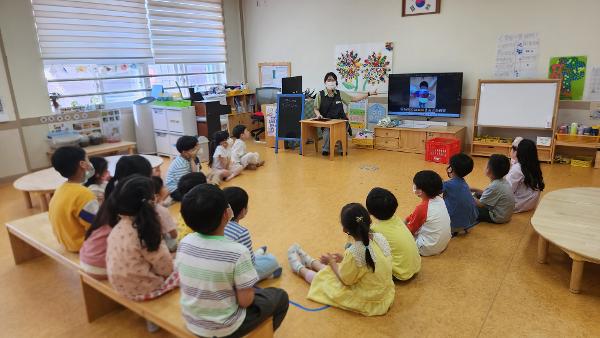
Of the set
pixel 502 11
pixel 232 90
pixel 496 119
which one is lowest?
pixel 496 119

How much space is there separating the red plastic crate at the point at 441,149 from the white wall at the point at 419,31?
3.07 feet

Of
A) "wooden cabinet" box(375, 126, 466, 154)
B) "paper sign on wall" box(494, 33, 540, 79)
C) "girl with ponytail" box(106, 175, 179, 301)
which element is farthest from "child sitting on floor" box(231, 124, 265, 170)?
"paper sign on wall" box(494, 33, 540, 79)

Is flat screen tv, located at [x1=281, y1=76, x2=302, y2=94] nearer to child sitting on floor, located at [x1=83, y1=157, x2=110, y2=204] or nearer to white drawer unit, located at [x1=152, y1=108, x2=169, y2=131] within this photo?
white drawer unit, located at [x1=152, y1=108, x2=169, y2=131]

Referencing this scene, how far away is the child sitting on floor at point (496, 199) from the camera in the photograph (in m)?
3.26

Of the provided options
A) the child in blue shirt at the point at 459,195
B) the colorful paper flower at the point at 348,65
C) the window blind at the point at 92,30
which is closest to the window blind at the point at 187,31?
the window blind at the point at 92,30

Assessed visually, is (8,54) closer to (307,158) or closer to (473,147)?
(307,158)

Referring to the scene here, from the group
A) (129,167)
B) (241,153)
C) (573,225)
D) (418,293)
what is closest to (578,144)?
(573,225)

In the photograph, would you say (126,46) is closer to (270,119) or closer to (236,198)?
(270,119)

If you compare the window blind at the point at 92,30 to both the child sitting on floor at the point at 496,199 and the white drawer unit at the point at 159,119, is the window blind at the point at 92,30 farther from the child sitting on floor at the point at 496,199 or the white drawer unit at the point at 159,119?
the child sitting on floor at the point at 496,199

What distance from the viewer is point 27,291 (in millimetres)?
2641

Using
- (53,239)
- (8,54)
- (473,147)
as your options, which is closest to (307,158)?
(473,147)

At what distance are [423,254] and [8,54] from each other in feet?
18.0

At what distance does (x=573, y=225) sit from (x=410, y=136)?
140 inches

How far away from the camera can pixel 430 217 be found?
278 cm
